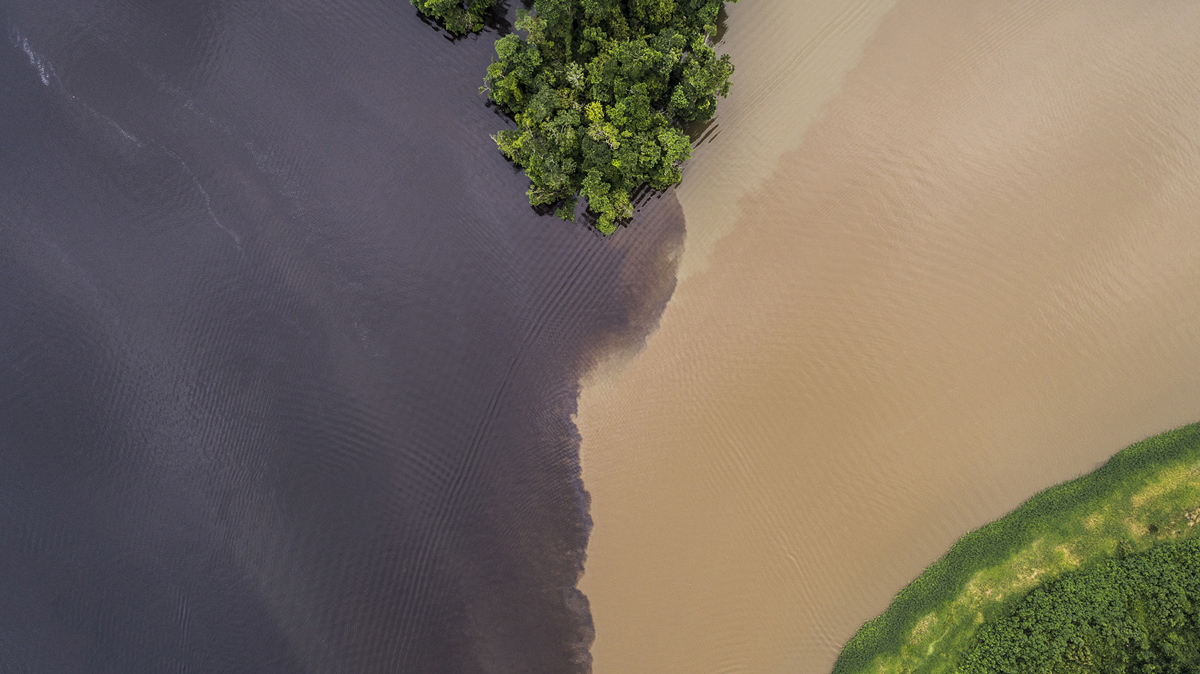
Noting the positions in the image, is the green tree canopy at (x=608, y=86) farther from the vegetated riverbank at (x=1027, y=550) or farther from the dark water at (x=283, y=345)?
the vegetated riverbank at (x=1027, y=550)

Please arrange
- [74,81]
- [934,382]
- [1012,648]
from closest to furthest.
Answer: [1012,648], [934,382], [74,81]

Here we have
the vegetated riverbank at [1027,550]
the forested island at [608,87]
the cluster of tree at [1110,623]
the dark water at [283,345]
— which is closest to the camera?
the forested island at [608,87]

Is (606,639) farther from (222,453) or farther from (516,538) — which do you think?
(222,453)

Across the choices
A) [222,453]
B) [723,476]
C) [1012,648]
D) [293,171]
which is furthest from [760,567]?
[293,171]

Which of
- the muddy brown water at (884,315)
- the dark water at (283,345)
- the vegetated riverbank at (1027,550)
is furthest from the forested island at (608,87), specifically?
the vegetated riverbank at (1027,550)

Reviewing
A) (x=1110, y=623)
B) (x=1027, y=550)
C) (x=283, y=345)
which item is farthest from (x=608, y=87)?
(x=1110, y=623)
